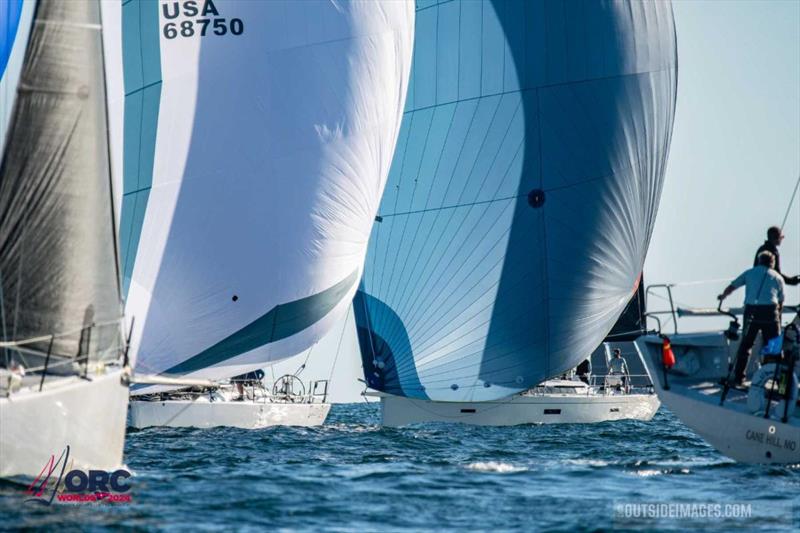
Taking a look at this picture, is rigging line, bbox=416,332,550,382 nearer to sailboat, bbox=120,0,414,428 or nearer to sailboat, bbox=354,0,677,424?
sailboat, bbox=354,0,677,424

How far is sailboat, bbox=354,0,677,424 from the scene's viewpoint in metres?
24.9

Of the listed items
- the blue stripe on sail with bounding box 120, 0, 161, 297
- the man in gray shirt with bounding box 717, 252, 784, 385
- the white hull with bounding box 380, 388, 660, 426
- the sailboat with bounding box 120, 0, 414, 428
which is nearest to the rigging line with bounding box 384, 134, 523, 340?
the white hull with bounding box 380, 388, 660, 426

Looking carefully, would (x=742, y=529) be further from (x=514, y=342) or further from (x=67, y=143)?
(x=514, y=342)

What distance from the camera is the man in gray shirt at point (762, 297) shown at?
15469 millimetres

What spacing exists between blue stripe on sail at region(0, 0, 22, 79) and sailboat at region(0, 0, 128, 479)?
398 cm

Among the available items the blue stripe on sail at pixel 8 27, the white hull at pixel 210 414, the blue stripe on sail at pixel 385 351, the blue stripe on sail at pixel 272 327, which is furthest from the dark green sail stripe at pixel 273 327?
the white hull at pixel 210 414

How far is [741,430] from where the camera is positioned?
15508 mm

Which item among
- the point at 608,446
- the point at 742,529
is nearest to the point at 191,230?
the point at 608,446

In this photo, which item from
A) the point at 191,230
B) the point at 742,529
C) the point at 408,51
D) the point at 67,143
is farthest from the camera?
the point at 408,51

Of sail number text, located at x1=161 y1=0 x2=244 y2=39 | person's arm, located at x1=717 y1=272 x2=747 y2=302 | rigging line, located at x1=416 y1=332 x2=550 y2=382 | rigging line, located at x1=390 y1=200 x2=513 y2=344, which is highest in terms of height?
sail number text, located at x1=161 y1=0 x2=244 y2=39

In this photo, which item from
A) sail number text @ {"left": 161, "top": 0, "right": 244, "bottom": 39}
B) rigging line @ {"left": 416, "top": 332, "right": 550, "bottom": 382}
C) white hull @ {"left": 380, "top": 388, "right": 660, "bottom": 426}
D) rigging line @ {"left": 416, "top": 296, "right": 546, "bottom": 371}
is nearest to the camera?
sail number text @ {"left": 161, "top": 0, "right": 244, "bottom": 39}

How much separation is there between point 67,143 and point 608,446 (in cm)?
1081

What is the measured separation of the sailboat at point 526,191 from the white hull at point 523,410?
1134 millimetres

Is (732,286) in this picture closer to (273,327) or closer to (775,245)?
(775,245)
